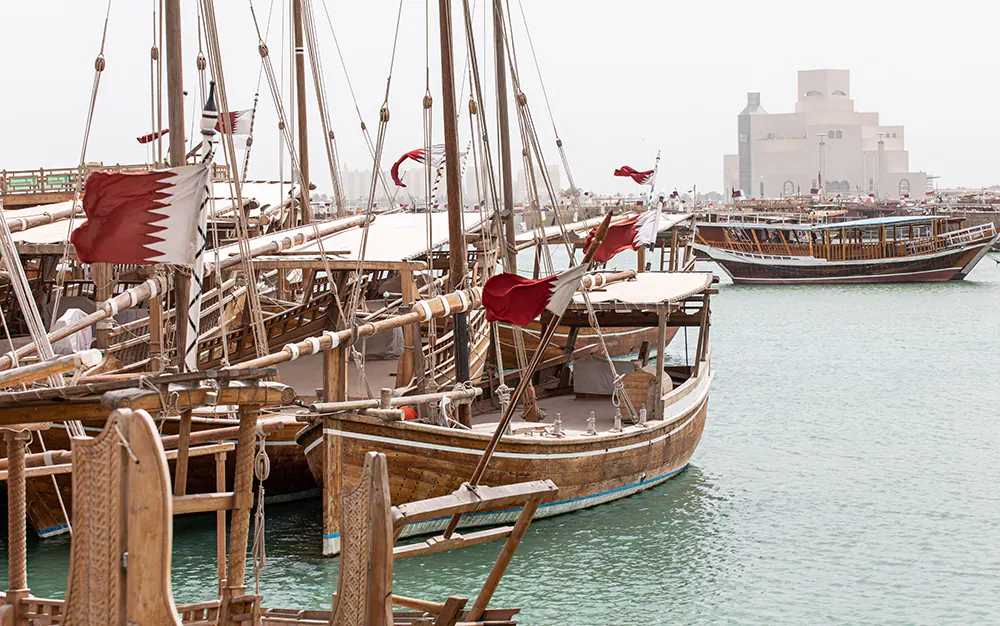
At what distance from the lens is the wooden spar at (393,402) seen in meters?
14.5

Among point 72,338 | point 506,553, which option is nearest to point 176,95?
point 506,553

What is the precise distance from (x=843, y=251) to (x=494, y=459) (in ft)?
203

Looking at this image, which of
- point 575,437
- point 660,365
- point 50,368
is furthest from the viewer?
point 660,365

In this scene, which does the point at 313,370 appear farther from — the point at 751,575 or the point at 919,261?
the point at 919,261

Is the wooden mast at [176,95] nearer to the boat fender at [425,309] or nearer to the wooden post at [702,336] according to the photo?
the boat fender at [425,309]

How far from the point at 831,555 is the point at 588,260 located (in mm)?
9724

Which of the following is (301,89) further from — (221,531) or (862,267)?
(862,267)

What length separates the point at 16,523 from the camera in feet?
31.5

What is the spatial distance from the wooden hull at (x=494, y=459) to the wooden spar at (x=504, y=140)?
14.3 feet

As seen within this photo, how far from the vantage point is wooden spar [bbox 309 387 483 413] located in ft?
47.5

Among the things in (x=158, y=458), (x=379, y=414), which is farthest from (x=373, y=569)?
(x=379, y=414)

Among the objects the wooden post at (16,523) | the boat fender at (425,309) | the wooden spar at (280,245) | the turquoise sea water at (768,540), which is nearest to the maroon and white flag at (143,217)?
the wooden post at (16,523)

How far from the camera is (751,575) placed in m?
17.1

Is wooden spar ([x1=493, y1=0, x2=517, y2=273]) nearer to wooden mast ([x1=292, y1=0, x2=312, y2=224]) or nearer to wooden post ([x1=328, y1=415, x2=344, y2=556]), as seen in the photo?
wooden mast ([x1=292, y1=0, x2=312, y2=224])
